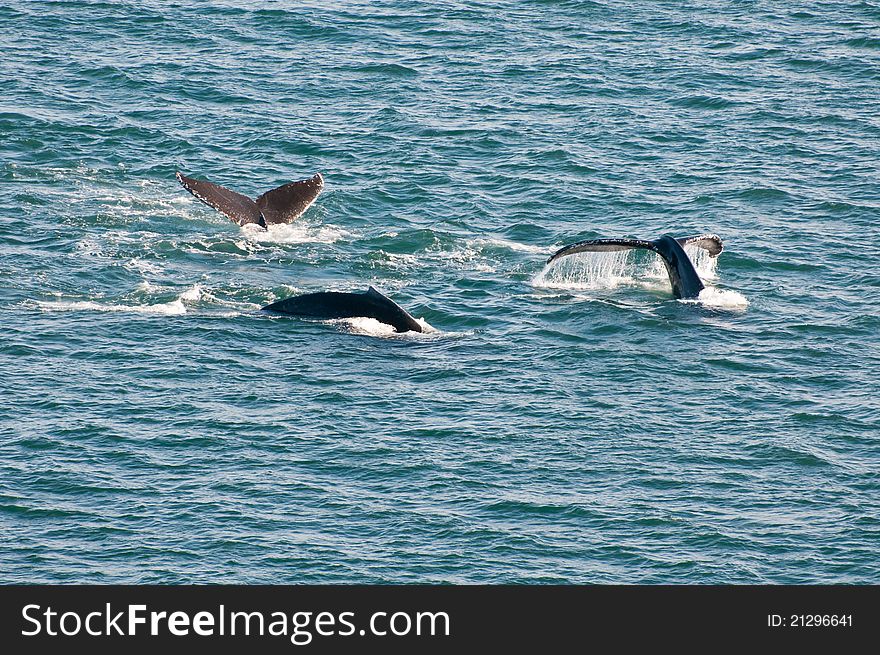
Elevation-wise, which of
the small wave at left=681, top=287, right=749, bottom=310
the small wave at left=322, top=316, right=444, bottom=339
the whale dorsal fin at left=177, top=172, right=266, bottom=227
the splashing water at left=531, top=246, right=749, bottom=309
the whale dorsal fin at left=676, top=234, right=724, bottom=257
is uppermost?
the whale dorsal fin at left=177, top=172, right=266, bottom=227

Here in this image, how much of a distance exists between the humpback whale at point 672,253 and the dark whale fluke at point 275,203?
7611 millimetres

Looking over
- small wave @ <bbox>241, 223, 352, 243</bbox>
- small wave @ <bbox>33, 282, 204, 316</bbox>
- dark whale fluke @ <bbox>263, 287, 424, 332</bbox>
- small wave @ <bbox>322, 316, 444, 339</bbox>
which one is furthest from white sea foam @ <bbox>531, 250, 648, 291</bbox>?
small wave @ <bbox>33, 282, 204, 316</bbox>

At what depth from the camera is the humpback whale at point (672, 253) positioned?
122 feet

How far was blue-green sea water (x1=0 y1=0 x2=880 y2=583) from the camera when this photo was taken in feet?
91.2

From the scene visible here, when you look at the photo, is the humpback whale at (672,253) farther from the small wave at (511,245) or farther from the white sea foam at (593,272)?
the small wave at (511,245)

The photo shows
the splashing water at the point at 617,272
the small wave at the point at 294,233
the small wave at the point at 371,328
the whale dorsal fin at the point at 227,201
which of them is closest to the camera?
the small wave at the point at 371,328

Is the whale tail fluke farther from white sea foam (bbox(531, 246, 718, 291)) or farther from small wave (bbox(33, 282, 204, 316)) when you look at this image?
small wave (bbox(33, 282, 204, 316))

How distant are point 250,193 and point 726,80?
17.7 metres

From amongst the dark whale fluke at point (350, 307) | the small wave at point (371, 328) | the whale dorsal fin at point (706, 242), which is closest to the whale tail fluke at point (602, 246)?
the whale dorsal fin at point (706, 242)

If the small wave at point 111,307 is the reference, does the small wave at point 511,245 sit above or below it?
above

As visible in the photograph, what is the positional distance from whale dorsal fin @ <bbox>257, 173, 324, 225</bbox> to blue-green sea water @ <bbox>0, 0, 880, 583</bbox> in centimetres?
57

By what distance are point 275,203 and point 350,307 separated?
24.1 feet

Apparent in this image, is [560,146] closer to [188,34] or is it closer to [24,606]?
[188,34]

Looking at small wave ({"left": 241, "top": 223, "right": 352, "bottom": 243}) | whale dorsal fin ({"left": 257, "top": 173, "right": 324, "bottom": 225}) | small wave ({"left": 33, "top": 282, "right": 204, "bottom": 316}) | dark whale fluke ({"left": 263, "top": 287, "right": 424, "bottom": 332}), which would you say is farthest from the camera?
whale dorsal fin ({"left": 257, "top": 173, "right": 324, "bottom": 225})
